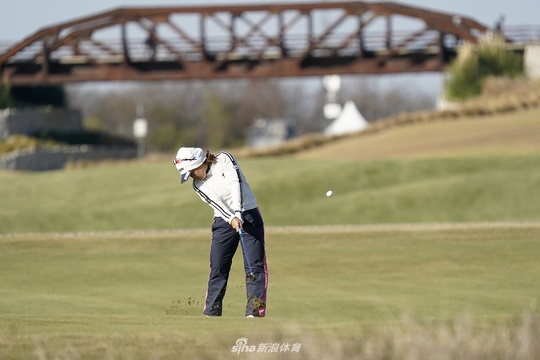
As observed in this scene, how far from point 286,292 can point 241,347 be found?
8.21 meters

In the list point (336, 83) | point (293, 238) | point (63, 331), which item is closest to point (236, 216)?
point (63, 331)

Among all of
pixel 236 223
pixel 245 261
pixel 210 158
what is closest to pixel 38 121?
pixel 245 261

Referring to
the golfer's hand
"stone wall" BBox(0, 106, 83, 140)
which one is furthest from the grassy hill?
the golfer's hand

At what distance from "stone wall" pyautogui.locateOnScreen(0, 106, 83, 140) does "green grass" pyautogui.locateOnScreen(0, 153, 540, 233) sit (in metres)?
19.1

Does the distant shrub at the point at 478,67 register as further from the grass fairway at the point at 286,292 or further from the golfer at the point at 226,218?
the golfer at the point at 226,218

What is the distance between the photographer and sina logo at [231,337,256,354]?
867cm

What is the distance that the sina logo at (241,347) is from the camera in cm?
867

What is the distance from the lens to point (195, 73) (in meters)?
63.1

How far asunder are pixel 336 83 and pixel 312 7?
3803cm

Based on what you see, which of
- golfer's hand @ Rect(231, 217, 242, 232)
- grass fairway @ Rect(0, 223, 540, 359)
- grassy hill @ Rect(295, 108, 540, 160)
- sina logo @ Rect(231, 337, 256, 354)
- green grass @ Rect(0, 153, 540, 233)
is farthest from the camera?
grassy hill @ Rect(295, 108, 540, 160)

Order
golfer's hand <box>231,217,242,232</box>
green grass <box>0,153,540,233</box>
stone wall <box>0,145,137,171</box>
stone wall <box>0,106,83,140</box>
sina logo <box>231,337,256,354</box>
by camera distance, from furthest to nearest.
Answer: stone wall <box>0,106,83,140</box> < stone wall <box>0,145,137,171</box> < green grass <box>0,153,540,233</box> < golfer's hand <box>231,217,242,232</box> < sina logo <box>231,337,256,354</box>

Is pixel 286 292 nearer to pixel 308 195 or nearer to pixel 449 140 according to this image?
pixel 308 195

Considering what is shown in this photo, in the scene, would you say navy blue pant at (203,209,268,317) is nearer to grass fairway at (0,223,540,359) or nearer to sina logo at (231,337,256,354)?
grass fairway at (0,223,540,359)

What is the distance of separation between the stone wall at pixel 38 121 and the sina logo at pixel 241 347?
51958 mm
